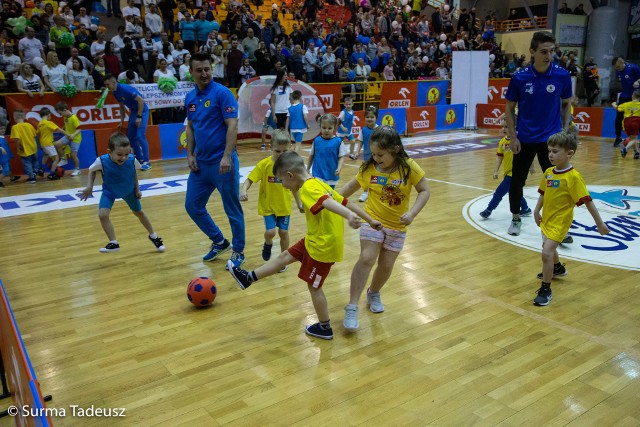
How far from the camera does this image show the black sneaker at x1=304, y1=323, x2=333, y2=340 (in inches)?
160

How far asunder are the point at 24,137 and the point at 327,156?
283 inches

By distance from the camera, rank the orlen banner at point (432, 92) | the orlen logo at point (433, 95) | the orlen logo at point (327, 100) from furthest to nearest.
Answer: the orlen logo at point (433, 95) → the orlen banner at point (432, 92) → the orlen logo at point (327, 100)

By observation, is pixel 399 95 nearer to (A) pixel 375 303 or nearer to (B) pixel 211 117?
Result: (B) pixel 211 117

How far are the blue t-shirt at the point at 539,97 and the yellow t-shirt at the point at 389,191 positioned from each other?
7.96ft

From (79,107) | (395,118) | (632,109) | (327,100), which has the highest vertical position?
(79,107)

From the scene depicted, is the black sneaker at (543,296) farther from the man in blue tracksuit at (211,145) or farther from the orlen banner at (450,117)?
the orlen banner at (450,117)

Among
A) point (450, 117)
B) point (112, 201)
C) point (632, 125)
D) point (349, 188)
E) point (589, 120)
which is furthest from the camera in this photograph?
point (450, 117)

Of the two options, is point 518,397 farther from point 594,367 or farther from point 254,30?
point 254,30

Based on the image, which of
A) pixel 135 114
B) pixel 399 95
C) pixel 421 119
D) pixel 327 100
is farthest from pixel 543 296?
pixel 399 95

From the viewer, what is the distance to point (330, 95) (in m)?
17.3

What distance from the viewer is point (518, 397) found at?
327 cm

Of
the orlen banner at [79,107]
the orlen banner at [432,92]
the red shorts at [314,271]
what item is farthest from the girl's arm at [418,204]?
the orlen banner at [432,92]

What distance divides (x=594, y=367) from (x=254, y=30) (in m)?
16.1

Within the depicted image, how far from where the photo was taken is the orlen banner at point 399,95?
18.7 metres
